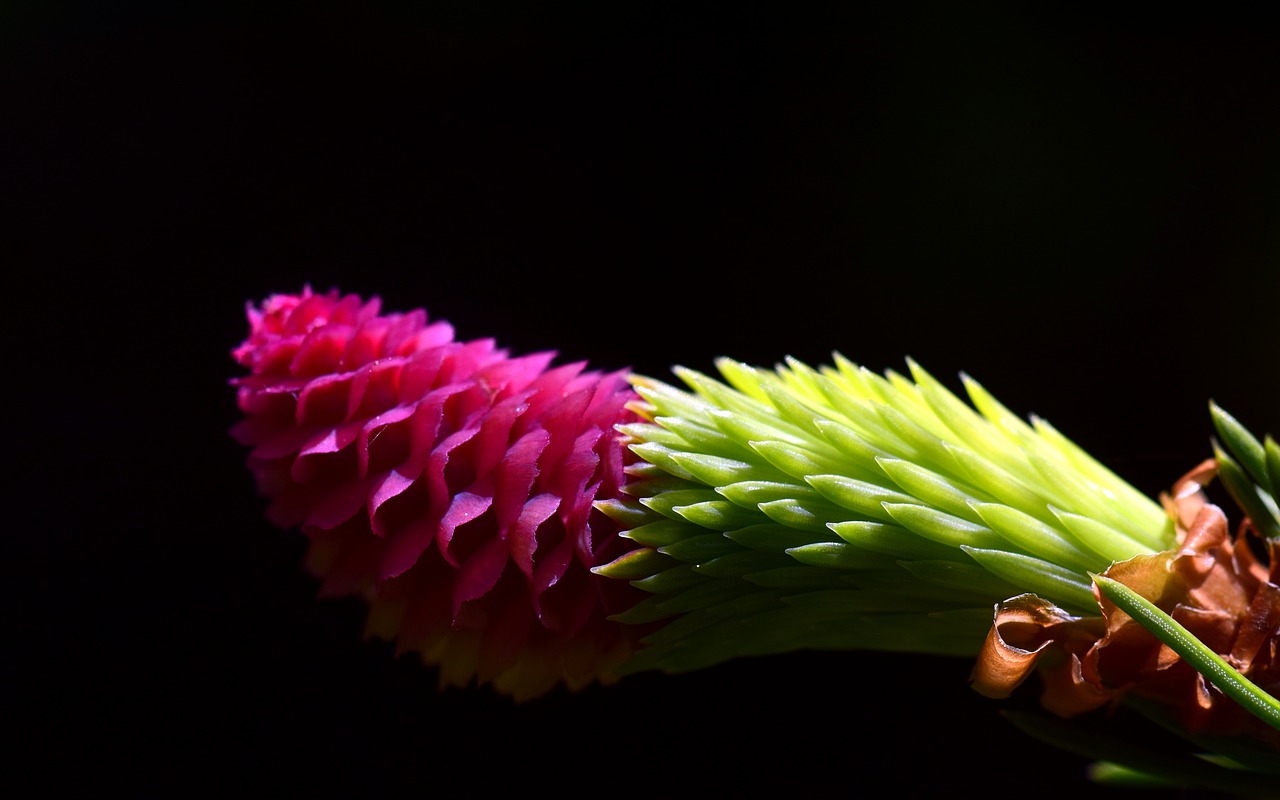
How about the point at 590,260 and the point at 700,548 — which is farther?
the point at 590,260

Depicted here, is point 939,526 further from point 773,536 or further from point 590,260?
point 590,260

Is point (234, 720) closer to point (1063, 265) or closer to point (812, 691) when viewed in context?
point (812, 691)

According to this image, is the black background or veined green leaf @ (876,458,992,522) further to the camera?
the black background

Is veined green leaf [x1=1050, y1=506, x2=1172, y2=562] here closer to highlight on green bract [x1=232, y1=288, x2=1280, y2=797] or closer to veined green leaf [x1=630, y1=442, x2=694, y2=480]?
highlight on green bract [x1=232, y1=288, x2=1280, y2=797]

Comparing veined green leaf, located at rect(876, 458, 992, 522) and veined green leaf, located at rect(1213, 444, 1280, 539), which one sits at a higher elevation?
veined green leaf, located at rect(1213, 444, 1280, 539)

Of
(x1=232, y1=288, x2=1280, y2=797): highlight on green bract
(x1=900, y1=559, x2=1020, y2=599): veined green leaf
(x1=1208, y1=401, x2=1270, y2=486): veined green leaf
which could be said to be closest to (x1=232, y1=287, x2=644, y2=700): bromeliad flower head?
(x1=232, y1=288, x2=1280, y2=797): highlight on green bract

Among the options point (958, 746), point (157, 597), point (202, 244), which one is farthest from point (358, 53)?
point (958, 746)

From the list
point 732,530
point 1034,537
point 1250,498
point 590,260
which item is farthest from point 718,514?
point 590,260
